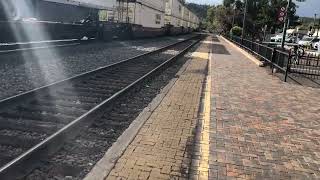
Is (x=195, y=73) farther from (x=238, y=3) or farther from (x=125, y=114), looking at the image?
(x=238, y=3)

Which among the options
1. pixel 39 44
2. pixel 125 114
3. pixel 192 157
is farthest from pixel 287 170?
pixel 39 44

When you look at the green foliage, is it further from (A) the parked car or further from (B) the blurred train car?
(B) the blurred train car

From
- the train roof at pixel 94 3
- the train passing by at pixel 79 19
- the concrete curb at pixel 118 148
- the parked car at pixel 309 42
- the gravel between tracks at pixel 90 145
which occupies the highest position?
the train roof at pixel 94 3

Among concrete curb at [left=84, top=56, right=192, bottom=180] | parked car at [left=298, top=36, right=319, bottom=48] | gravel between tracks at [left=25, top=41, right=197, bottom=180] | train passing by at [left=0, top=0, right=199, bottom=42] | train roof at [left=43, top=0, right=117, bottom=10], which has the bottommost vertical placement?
parked car at [left=298, top=36, right=319, bottom=48]

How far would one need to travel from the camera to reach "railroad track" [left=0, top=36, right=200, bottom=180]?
5090mm

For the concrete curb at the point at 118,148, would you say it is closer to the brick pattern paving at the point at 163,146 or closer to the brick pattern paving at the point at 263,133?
the brick pattern paving at the point at 163,146

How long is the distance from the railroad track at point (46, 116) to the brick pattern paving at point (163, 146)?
3.15ft

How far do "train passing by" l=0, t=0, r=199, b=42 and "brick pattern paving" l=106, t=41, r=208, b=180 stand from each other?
948cm

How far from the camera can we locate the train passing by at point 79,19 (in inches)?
645

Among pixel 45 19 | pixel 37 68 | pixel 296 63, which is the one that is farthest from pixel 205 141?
pixel 45 19

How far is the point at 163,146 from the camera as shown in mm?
5906

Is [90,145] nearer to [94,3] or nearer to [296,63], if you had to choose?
[296,63]

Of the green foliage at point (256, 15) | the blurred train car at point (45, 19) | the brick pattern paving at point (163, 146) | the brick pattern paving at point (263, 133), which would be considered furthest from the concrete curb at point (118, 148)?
the green foliage at point (256, 15)

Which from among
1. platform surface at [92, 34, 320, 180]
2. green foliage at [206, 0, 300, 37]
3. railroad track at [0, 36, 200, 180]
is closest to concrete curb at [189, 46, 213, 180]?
platform surface at [92, 34, 320, 180]
